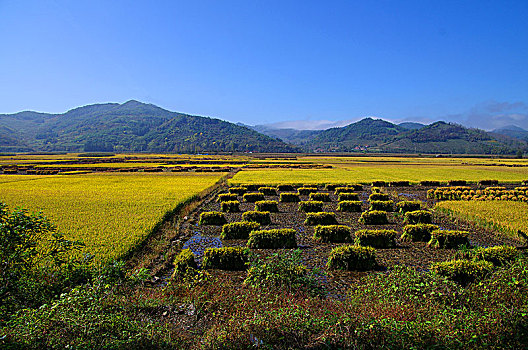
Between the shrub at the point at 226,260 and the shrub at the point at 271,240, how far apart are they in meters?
2.95

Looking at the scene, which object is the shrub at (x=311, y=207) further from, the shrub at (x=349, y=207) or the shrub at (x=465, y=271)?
the shrub at (x=465, y=271)

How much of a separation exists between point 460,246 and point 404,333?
11.5 m

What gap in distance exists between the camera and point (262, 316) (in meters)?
6.35

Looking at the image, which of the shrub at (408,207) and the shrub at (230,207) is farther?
the shrub at (230,207)

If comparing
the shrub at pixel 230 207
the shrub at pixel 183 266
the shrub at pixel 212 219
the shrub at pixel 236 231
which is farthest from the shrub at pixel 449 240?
the shrub at pixel 230 207

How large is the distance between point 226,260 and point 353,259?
5.25m

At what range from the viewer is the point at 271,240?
1535 cm

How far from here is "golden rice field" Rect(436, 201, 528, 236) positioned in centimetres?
1894

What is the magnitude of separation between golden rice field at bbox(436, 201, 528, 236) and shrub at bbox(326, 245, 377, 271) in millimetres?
11638

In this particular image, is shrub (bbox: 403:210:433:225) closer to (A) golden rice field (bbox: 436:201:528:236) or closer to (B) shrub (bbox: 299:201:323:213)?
(A) golden rice field (bbox: 436:201:528:236)

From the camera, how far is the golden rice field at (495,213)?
62.1 ft

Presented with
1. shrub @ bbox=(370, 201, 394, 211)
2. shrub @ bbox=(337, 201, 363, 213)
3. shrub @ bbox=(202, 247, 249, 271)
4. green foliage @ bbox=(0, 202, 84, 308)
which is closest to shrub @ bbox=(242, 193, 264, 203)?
shrub @ bbox=(337, 201, 363, 213)

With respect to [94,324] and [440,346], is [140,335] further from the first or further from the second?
[440,346]

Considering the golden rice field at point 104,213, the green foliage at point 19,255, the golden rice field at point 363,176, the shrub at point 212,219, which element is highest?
the green foliage at point 19,255
